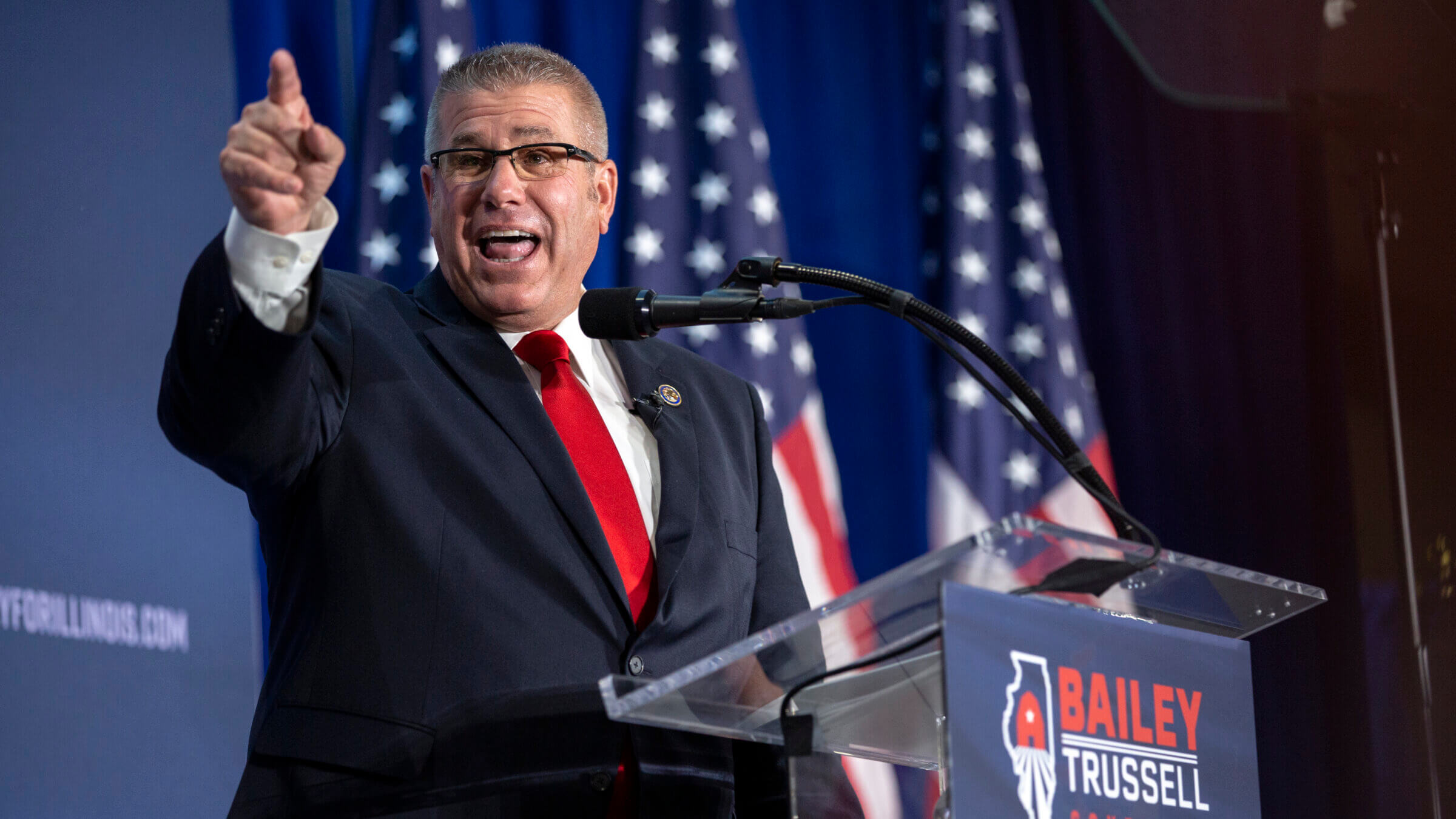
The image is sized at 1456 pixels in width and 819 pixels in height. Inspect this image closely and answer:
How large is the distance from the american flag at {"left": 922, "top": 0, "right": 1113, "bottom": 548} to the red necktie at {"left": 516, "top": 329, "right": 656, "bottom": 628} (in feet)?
5.95

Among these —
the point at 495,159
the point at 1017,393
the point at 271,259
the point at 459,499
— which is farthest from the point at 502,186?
the point at 1017,393

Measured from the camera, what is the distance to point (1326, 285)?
363 centimetres

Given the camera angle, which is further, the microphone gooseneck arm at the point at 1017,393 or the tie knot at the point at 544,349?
the tie knot at the point at 544,349

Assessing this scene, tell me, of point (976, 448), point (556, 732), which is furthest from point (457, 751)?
point (976, 448)

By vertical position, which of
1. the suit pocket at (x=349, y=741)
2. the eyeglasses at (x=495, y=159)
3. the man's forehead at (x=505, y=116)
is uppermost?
the man's forehead at (x=505, y=116)

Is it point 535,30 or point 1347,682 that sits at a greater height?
point 535,30

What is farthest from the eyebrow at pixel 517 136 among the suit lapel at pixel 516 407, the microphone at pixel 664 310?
the microphone at pixel 664 310

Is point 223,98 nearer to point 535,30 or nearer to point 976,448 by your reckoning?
point 535,30

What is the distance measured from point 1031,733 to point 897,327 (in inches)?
106

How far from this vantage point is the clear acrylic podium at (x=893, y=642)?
1108 mm

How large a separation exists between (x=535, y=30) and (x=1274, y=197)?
7.05ft

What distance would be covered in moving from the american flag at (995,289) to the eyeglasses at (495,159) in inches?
70.8

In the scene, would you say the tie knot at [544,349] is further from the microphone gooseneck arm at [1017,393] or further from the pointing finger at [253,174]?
the pointing finger at [253,174]

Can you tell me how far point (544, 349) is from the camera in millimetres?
1869
